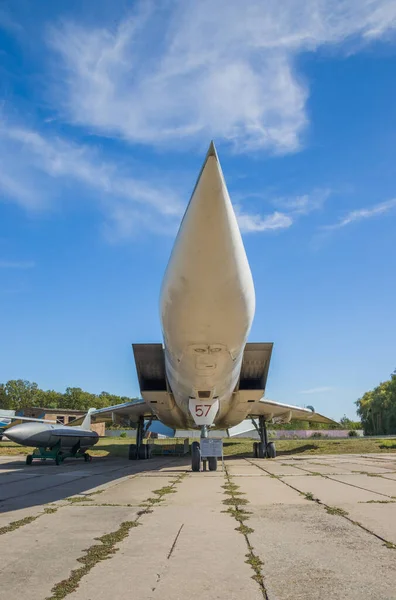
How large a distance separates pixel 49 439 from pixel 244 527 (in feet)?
39.6

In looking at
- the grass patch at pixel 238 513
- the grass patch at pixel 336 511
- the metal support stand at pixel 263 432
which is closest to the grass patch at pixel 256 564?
the grass patch at pixel 238 513

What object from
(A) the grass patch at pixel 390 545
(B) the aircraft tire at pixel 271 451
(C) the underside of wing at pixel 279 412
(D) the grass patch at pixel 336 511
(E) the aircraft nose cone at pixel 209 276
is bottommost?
(A) the grass patch at pixel 390 545

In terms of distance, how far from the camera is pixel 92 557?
9.04ft

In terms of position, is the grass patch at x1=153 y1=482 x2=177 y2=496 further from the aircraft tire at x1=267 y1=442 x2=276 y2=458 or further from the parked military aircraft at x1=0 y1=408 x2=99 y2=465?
the aircraft tire at x1=267 y1=442 x2=276 y2=458

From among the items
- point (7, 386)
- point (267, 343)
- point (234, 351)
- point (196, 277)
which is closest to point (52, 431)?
point (267, 343)

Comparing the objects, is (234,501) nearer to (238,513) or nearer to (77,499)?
(238,513)

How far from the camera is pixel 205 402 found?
28.4 ft

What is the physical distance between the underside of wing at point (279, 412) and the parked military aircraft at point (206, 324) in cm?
266

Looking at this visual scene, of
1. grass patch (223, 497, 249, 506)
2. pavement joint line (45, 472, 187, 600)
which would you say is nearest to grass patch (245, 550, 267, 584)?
pavement joint line (45, 472, 187, 600)

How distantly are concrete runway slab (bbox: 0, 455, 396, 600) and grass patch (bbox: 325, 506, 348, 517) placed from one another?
62 millimetres

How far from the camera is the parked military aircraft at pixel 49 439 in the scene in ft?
44.2

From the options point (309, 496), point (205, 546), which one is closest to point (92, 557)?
point (205, 546)

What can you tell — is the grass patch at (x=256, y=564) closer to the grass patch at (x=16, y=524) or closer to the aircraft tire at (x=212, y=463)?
the grass patch at (x=16, y=524)

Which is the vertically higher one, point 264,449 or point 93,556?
point 264,449
